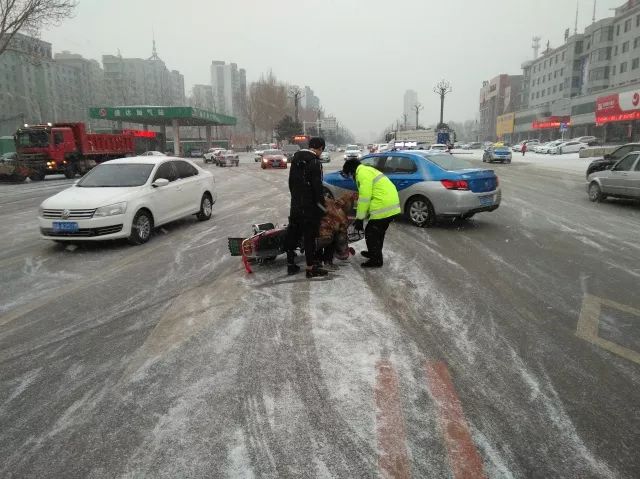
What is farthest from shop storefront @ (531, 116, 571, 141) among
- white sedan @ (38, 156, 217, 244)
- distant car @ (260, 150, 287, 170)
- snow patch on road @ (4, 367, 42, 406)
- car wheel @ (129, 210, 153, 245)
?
snow patch on road @ (4, 367, 42, 406)

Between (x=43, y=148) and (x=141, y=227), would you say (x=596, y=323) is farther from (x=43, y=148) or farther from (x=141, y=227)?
(x=43, y=148)

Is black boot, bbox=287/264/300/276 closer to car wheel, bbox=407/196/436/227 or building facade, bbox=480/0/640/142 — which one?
car wheel, bbox=407/196/436/227

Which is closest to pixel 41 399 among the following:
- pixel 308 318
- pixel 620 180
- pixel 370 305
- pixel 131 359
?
pixel 131 359

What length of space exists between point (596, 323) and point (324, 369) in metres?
2.85

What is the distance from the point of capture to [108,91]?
9219cm

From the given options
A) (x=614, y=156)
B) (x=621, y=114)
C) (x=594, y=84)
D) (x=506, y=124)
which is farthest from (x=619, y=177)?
(x=506, y=124)

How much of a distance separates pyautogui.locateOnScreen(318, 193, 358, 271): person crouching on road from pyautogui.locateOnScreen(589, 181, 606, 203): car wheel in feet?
32.5

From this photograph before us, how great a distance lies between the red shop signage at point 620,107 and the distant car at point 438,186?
47.9 metres

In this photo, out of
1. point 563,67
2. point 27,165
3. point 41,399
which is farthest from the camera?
point 563,67

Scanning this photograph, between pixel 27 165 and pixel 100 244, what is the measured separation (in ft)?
67.7

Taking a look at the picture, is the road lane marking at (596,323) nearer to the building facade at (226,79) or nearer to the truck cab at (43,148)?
the truck cab at (43,148)

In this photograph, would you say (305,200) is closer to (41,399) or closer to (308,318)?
(308,318)

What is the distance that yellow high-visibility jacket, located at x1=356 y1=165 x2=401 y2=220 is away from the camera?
5.83 meters

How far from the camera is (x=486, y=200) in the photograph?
8.98 metres
